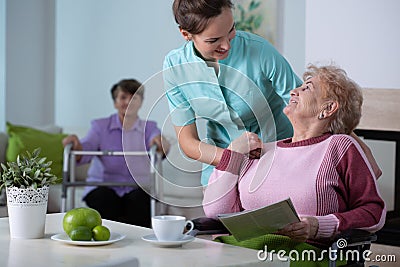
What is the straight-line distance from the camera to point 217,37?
2.50 m

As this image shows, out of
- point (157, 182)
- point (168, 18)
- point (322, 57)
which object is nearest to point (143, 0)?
point (168, 18)

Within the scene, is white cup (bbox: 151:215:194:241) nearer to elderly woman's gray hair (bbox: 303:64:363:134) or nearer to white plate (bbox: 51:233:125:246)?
white plate (bbox: 51:233:125:246)

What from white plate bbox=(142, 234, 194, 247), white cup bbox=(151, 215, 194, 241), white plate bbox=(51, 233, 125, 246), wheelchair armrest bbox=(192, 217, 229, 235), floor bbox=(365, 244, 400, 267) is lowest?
floor bbox=(365, 244, 400, 267)

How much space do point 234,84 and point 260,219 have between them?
25.2 inches

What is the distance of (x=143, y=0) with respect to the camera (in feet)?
19.5

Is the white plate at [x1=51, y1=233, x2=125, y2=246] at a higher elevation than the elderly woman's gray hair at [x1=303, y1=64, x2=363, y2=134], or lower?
lower

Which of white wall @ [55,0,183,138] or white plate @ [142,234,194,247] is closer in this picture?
white plate @ [142,234,194,247]

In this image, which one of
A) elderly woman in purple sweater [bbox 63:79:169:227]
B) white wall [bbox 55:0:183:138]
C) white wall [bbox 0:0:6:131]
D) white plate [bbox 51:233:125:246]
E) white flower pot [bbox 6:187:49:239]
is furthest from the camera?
white wall [bbox 0:0:6:131]

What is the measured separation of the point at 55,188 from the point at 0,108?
47.2 inches

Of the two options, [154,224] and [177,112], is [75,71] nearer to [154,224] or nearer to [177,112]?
[177,112]

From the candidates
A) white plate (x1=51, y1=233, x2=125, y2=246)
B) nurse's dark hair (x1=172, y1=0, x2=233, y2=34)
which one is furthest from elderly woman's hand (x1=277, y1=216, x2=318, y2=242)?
nurse's dark hair (x1=172, y1=0, x2=233, y2=34)

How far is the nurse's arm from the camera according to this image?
9.02 ft

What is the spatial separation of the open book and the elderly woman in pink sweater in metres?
0.20

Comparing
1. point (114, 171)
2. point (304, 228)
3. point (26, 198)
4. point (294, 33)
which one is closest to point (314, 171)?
point (304, 228)
